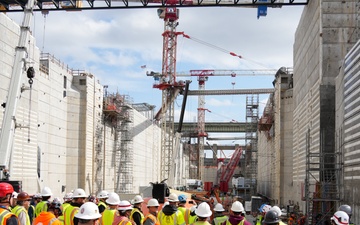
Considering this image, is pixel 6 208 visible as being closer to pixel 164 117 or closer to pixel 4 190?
pixel 4 190

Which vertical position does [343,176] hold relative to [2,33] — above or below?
below

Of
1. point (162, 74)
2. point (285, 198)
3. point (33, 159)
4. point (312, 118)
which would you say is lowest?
point (285, 198)

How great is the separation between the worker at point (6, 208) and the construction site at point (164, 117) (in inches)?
505

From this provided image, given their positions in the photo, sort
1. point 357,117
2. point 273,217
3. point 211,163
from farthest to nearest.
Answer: point 211,163 → point 357,117 → point 273,217

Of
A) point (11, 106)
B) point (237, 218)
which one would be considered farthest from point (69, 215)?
point (11, 106)

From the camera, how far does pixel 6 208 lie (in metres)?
7.25

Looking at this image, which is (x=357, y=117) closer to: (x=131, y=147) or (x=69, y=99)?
(x=69, y=99)

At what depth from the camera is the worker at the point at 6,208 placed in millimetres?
6949

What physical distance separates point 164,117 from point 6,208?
59.9 meters

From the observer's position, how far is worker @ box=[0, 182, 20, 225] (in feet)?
22.8

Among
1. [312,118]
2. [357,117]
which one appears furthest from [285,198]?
[357,117]

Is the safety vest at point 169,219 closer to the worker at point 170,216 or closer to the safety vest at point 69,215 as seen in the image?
the worker at point 170,216

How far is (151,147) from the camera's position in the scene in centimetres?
7406

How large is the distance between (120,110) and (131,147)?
5940 mm
